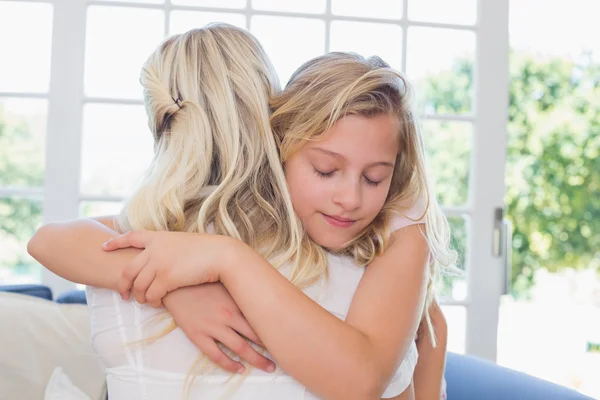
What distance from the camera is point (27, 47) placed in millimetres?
2822

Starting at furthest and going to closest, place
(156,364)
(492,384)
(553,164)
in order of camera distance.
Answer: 1. (553,164)
2. (492,384)
3. (156,364)

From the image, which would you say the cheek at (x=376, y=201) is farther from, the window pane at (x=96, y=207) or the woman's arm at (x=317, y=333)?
the window pane at (x=96, y=207)

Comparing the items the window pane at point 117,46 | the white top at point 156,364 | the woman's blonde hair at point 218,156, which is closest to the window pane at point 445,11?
the window pane at point 117,46

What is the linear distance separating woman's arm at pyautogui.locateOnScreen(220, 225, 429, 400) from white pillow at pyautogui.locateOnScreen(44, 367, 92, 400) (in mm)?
835

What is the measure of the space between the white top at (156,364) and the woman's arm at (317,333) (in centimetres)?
9

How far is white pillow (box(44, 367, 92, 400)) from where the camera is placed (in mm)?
1738

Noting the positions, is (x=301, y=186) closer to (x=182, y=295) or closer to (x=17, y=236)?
(x=182, y=295)

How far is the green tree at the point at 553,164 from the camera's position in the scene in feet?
26.4

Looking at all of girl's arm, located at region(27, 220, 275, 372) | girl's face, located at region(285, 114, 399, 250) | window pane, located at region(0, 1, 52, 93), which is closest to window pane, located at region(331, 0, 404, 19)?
window pane, located at region(0, 1, 52, 93)

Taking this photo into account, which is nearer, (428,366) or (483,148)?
(428,366)

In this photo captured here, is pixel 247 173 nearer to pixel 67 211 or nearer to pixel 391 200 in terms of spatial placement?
pixel 391 200

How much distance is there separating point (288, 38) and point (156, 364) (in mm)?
1885

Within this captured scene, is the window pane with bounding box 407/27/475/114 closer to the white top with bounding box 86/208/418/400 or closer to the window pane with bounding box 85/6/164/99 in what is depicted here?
the window pane with bounding box 85/6/164/99

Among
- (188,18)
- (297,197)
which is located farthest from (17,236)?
(297,197)
